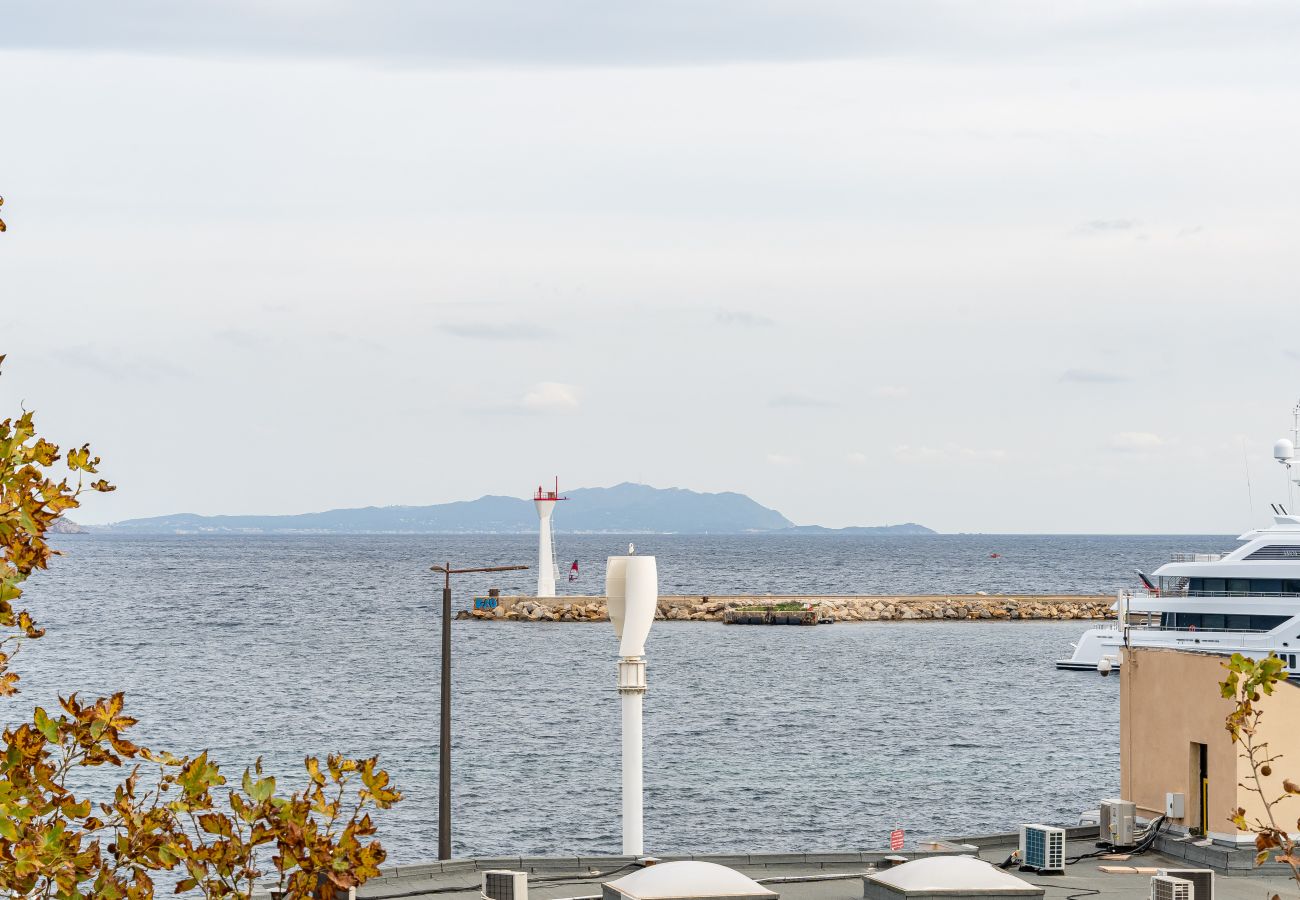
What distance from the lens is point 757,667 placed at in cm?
9562

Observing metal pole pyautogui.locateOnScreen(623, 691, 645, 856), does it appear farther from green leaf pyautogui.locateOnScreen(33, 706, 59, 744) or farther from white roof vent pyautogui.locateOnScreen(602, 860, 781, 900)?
green leaf pyautogui.locateOnScreen(33, 706, 59, 744)

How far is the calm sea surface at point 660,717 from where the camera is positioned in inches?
1935

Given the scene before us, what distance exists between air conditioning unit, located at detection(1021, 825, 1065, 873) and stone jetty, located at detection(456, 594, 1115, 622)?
107 m

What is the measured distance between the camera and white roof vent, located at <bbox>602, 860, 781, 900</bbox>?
54.7ft

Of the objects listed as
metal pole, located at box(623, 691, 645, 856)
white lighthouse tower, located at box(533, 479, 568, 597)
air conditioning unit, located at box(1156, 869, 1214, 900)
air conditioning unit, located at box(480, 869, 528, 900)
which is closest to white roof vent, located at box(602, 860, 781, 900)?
air conditioning unit, located at box(480, 869, 528, 900)

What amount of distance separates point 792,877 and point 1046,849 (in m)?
3.56

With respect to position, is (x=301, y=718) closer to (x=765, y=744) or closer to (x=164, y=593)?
(x=765, y=744)

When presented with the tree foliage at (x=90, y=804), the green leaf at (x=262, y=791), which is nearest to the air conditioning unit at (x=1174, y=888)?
the tree foliage at (x=90, y=804)

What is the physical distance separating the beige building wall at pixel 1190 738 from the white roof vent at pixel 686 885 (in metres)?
7.51

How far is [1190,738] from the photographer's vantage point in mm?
22703

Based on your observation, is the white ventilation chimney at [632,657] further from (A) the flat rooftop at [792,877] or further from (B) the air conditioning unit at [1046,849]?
(B) the air conditioning unit at [1046,849]

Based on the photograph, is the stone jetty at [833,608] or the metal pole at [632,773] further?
the stone jetty at [833,608]

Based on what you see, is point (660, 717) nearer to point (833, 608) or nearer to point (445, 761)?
point (445, 761)

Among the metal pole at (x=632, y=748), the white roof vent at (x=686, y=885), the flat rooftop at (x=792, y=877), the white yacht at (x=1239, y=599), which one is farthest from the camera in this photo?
the white yacht at (x=1239, y=599)
